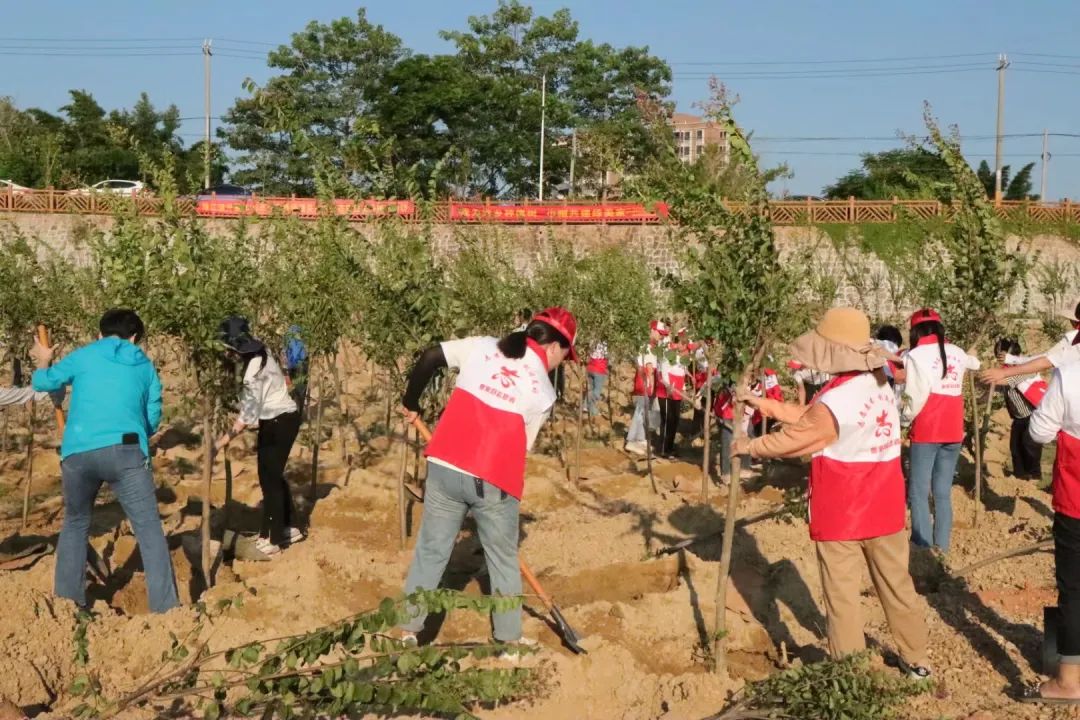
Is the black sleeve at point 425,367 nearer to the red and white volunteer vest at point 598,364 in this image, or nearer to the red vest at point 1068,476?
the red vest at point 1068,476

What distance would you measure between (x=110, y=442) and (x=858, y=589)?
3.92 m

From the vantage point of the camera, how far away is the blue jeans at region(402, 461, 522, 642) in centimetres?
528

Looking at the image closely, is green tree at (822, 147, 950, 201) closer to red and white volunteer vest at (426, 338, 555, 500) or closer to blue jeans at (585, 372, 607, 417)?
blue jeans at (585, 372, 607, 417)

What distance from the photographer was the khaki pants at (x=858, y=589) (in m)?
5.08

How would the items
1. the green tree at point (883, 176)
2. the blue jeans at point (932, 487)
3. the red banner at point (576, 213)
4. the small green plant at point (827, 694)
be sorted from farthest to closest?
the green tree at point (883, 176) < the red banner at point (576, 213) < the blue jeans at point (932, 487) < the small green plant at point (827, 694)

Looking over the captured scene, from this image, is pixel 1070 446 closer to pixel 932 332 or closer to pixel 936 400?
pixel 936 400

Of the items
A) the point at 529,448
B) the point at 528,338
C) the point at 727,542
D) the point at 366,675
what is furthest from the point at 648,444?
the point at 366,675

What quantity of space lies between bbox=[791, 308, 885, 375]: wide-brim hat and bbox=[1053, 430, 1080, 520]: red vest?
97 centimetres

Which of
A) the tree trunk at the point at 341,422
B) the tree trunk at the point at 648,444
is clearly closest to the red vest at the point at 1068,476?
the tree trunk at the point at 648,444

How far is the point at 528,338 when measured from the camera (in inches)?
212

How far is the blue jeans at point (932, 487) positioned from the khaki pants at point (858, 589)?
217 centimetres

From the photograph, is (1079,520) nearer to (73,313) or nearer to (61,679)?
(61,679)

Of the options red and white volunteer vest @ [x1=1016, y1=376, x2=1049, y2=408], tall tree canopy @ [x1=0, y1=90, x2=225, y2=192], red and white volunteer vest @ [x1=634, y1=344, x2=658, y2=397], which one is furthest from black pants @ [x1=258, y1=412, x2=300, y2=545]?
tall tree canopy @ [x1=0, y1=90, x2=225, y2=192]

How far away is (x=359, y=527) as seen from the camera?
8750mm
